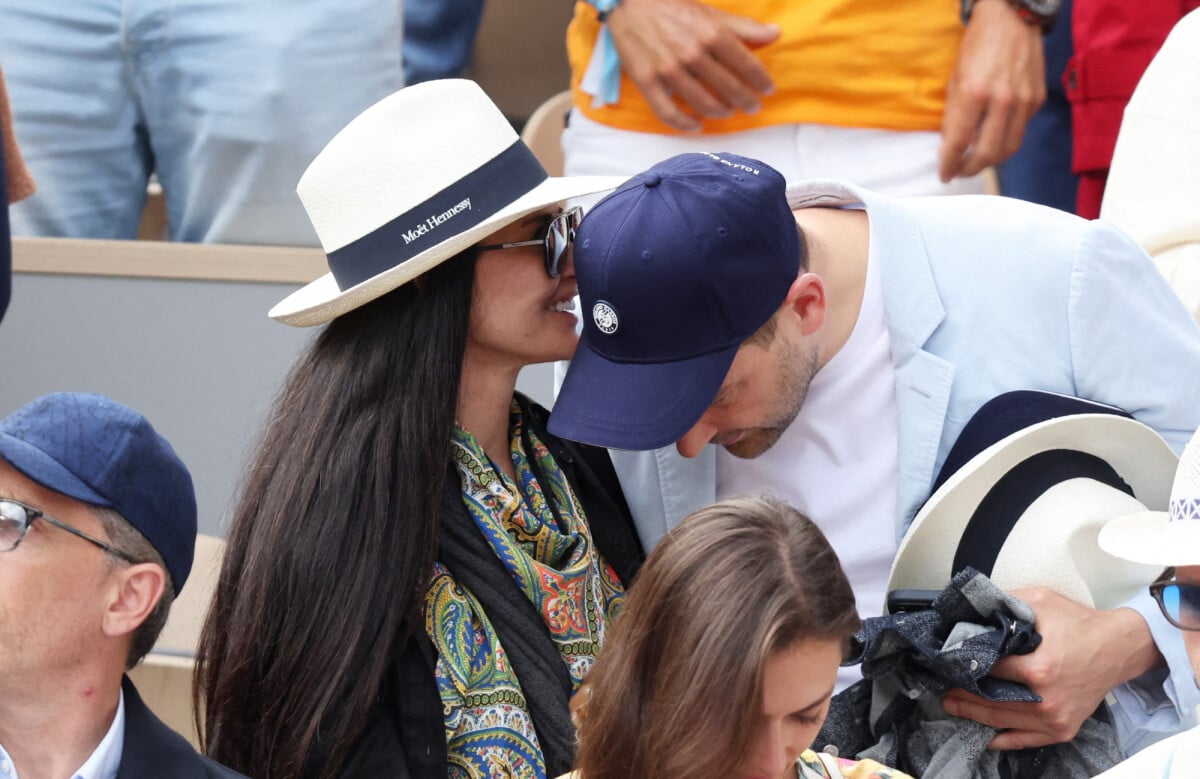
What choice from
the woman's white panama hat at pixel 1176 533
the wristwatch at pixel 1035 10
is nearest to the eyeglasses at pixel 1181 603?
the woman's white panama hat at pixel 1176 533

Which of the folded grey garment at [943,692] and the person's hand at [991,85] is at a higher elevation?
the person's hand at [991,85]

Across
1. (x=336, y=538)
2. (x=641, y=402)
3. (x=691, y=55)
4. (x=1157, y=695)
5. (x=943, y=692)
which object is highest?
(x=691, y=55)

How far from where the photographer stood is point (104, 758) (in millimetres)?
1818

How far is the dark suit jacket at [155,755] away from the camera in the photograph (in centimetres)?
179

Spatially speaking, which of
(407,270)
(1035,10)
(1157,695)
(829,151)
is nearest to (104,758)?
(407,270)

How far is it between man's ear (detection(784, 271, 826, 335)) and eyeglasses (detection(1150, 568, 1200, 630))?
781 millimetres

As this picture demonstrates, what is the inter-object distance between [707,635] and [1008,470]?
2.10 ft

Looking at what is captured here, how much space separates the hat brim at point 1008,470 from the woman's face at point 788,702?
0.45 m

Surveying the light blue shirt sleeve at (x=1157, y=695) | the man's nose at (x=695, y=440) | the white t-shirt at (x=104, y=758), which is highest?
the man's nose at (x=695, y=440)

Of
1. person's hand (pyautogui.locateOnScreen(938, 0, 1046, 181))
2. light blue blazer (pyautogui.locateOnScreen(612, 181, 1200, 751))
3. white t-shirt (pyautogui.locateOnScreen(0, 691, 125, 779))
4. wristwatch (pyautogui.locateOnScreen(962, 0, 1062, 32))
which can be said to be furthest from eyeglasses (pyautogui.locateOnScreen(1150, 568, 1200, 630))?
wristwatch (pyautogui.locateOnScreen(962, 0, 1062, 32))

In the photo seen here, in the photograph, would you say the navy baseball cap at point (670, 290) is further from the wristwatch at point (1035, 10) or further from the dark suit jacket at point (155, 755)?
the wristwatch at point (1035, 10)

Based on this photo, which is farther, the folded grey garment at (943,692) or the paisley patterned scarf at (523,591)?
the paisley patterned scarf at (523,591)

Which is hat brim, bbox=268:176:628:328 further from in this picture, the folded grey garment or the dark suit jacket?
the folded grey garment

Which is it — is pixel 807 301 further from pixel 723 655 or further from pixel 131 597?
pixel 131 597
